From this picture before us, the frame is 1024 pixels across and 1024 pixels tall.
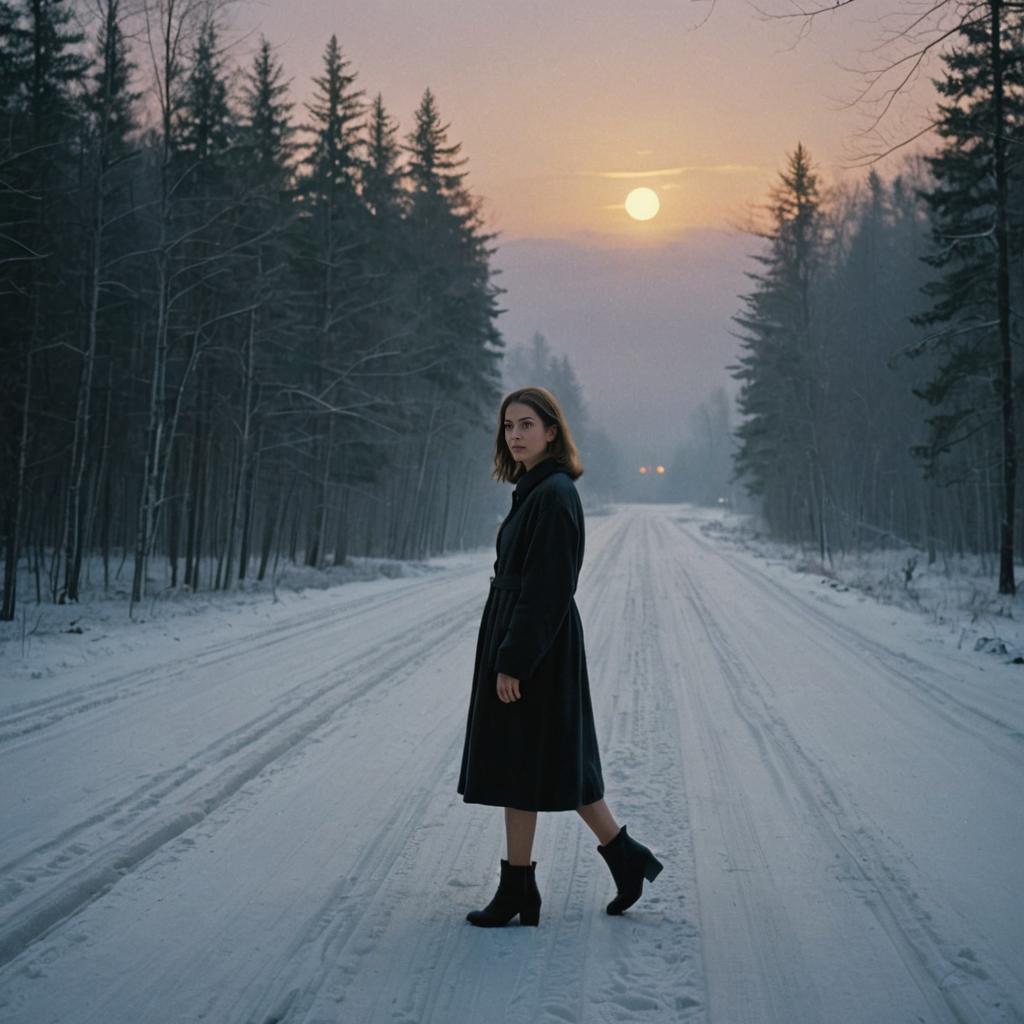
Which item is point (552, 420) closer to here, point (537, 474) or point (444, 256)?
point (537, 474)

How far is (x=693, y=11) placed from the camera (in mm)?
6059

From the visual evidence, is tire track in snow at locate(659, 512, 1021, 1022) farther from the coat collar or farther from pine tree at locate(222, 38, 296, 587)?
pine tree at locate(222, 38, 296, 587)

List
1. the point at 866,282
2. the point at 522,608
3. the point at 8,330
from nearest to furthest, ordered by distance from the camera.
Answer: the point at 522,608 → the point at 8,330 → the point at 866,282

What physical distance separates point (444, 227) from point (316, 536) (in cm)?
1192

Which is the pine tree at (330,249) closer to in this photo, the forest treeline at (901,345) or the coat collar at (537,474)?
the forest treeline at (901,345)

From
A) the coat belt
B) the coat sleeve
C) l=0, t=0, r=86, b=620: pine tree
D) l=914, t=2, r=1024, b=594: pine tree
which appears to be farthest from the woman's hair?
l=914, t=2, r=1024, b=594: pine tree

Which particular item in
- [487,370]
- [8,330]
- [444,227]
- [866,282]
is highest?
[866,282]

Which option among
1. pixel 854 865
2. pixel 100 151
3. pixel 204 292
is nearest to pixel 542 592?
pixel 854 865

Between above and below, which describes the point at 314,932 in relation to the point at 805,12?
below

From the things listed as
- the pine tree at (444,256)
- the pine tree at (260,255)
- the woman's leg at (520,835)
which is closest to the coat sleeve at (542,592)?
A: the woman's leg at (520,835)

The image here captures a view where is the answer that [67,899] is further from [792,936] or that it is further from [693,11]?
[693,11]

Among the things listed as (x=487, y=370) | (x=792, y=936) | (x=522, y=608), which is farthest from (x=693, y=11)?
(x=487, y=370)

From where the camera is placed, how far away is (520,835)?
10.1ft

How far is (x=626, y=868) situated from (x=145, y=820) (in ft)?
8.55
